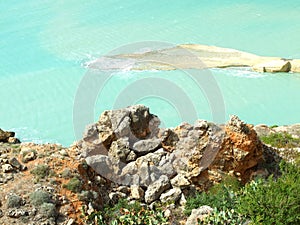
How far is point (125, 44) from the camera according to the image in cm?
2669

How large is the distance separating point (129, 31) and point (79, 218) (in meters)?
18.8

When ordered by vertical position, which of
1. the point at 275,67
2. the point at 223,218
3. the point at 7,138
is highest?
the point at 275,67

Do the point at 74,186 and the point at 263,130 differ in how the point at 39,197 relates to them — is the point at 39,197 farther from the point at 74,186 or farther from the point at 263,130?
the point at 263,130

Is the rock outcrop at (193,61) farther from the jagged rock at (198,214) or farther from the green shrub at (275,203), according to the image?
the jagged rock at (198,214)

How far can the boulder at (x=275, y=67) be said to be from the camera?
22472mm

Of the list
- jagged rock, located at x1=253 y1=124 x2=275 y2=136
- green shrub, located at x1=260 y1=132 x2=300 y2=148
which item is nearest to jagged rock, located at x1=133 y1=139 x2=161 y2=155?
green shrub, located at x1=260 y1=132 x2=300 y2=148

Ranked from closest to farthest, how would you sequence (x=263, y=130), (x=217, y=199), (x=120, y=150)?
(x=217, y=199)
(x=120, y=150)
(x=263, y=130)

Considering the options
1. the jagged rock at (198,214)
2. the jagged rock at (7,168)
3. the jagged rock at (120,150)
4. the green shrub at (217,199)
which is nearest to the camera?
the jagged rock at (198,214)

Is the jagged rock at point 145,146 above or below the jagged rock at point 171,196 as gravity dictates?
above

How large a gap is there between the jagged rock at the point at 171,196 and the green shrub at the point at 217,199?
12.1 inches

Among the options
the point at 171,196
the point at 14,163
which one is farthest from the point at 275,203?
the point at 14,163

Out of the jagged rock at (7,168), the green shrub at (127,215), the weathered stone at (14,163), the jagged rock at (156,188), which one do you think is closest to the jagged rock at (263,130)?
the jagged rock at (156,188)

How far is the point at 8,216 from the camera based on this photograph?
10742 millimetres

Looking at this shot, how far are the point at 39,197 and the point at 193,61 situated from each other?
14478 millimetres
